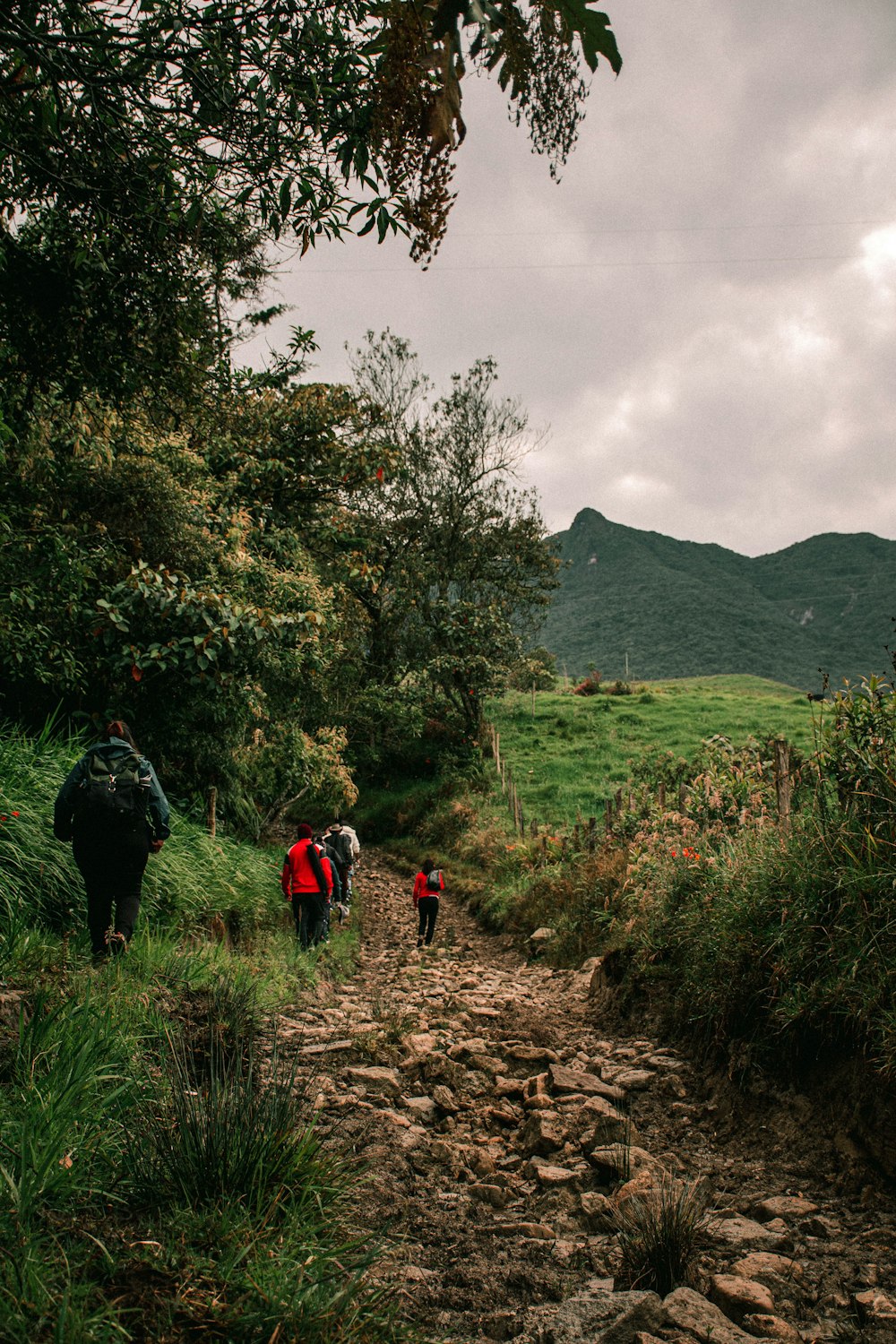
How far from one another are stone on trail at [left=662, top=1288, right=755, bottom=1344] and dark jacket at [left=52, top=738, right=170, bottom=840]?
4.47 meters

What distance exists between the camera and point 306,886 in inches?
351

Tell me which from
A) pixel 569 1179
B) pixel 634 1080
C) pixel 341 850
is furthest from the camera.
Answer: pixel 341 850

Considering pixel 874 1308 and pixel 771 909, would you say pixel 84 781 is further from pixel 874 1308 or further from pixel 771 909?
pixel 874 1308

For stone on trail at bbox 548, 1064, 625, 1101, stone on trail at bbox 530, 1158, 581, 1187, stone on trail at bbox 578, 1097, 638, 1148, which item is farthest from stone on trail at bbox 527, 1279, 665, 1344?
stone on trail at bbox 548, 1064, 625, 1101

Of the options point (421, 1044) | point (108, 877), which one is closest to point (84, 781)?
point (108, 877)

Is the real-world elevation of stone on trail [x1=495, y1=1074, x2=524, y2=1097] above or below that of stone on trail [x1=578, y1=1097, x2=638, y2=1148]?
below

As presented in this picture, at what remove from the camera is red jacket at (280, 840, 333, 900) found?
29.2ft

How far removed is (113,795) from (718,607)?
96.6m

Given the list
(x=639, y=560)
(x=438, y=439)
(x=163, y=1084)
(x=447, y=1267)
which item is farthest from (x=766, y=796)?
(x=639, y=560)

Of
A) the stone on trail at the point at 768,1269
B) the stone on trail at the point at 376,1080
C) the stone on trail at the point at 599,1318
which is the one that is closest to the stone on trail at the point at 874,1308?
the stone on trail at the point at 768,1269

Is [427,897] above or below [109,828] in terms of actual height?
below

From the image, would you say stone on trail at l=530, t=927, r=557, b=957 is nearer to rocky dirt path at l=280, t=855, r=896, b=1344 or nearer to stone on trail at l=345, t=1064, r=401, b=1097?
rocky dirt path at l=280, t=855, r=896, b=1344

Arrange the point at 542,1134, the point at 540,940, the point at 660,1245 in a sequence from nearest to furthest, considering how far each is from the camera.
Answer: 1. the point at 660,1245
2. the point at 542,1134
3. the point at 540,940

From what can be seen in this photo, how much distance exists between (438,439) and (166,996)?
915 inches
